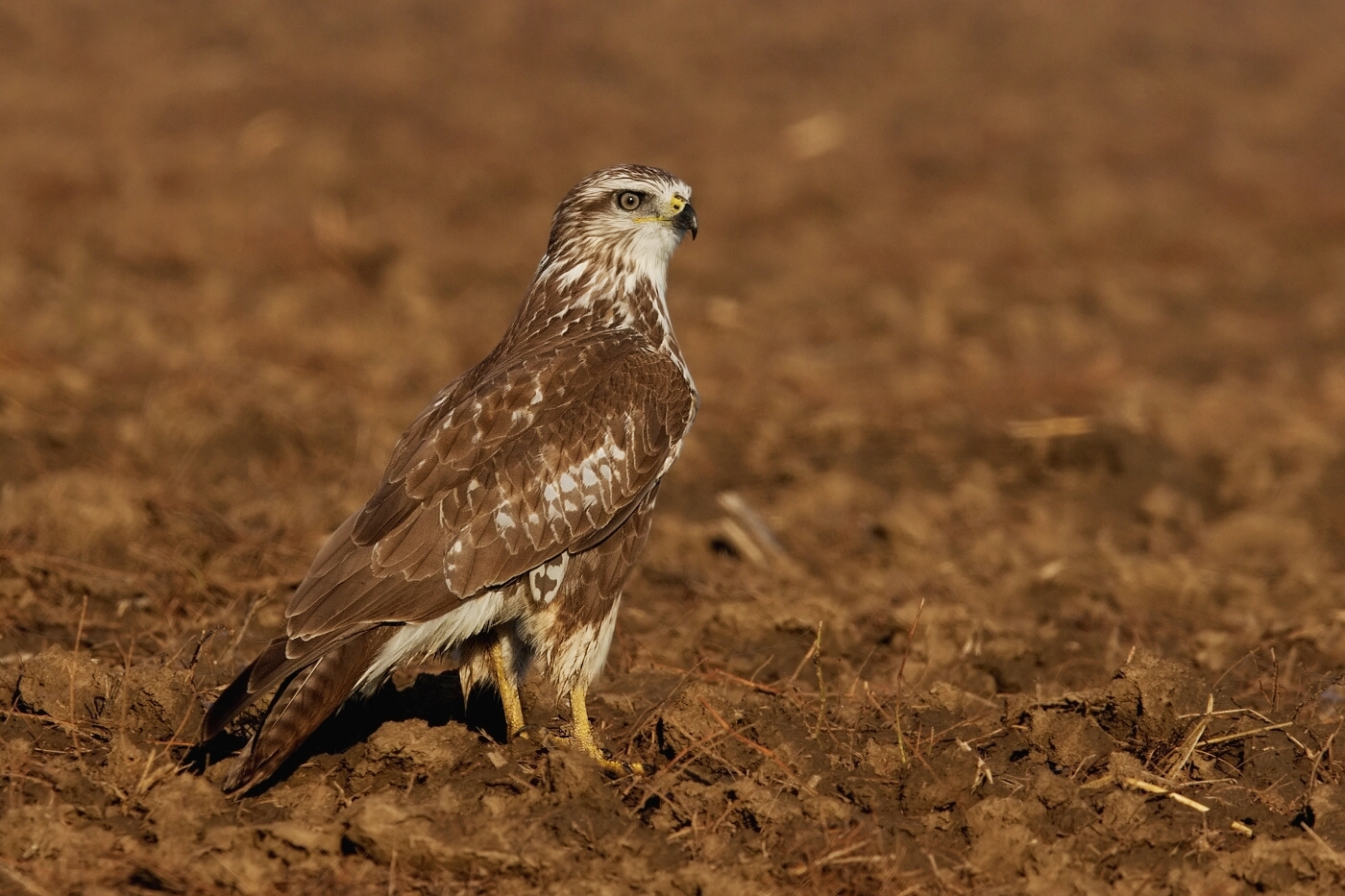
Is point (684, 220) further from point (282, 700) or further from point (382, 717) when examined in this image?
point (282, 700)

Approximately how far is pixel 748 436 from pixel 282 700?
650 cm

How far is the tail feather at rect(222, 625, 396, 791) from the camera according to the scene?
488cm

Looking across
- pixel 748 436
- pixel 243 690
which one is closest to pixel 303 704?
pixel 243 690

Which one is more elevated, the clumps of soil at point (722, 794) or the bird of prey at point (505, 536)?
the bird of prey at point (505, 536)

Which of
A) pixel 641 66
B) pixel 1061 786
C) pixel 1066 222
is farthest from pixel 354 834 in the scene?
pixel 641 66

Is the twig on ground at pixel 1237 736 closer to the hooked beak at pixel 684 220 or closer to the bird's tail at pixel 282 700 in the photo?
the hooked beak at pixel 684 220

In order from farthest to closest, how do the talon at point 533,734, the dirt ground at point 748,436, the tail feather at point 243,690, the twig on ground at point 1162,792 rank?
1. the talon at point 533,734
2. the twig on ground at point 1162,792
3. the dirt ground at point 748,436
4. the tail feather at point 243,690

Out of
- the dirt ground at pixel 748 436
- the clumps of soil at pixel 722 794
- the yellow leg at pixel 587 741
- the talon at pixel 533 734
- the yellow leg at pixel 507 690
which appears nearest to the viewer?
the clumps of soil at pixel 722 794

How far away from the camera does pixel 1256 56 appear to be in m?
25.9

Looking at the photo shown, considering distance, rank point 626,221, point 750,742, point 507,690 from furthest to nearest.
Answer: point 626,221
point 507,690
point 750,742

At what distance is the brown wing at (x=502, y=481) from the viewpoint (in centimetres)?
525

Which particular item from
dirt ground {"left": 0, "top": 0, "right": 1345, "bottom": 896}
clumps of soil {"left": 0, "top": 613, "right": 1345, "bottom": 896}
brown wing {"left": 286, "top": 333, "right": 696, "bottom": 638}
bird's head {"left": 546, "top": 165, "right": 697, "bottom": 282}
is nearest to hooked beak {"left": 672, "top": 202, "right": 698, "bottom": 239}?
bird's head {"left": 546, "top": 165, "right": 697, "bottom": 282}

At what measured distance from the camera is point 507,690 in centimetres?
577

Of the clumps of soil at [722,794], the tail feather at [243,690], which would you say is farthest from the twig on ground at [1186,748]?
the tail feather at [243,690]
